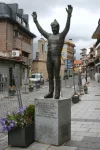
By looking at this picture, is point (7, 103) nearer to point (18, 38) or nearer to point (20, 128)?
point (20, 128)

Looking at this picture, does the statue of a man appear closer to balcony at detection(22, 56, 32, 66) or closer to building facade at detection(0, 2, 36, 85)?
building facade at detection(0, 2, 36, 85)

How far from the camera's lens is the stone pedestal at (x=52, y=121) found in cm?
673

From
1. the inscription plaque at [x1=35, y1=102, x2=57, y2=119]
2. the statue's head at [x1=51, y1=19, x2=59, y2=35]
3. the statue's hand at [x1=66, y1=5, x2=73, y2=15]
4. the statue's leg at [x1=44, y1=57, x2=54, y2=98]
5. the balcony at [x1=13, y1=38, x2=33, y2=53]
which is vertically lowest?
the inscription plaque at [x1=35, y1=102, x2=57, y2=119]

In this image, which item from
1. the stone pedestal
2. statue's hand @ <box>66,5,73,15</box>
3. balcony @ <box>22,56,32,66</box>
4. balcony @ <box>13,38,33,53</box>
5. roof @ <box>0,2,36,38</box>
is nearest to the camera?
the stone pedestal

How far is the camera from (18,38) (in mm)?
43062

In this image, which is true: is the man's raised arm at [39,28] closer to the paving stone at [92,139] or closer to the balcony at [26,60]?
the paving stone at [92,139]

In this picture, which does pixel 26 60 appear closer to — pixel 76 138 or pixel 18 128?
pixel 76 138

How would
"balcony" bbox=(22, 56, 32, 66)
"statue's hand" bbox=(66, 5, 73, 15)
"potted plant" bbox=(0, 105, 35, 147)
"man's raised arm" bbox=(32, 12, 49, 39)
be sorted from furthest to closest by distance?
"balcony" bbox=(22, 56, 32, 66) → "man's raised arm" bbox=(32, 12, 49, 39) → "statue's hand" bbox=(66, 5, 73, 15) → "potted plant" bbox=(0, 105, 35, 147)

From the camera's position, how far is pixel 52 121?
6.77m

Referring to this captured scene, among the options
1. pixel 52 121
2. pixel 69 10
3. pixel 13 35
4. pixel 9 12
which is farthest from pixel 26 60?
pixel 52 121

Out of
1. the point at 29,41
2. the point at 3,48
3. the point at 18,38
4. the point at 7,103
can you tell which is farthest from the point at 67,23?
the point at 29,41

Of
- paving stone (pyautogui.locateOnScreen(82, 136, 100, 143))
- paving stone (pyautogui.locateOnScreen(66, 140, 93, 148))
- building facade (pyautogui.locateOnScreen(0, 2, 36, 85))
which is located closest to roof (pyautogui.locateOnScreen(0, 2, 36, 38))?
building facade (pyautogui.locateOnScreen(0, 2, 36, 85))

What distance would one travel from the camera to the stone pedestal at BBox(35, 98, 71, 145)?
22.1 feet

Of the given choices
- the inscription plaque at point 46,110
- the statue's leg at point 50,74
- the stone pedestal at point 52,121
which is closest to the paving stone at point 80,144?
the stone pedestal at point 52,121
